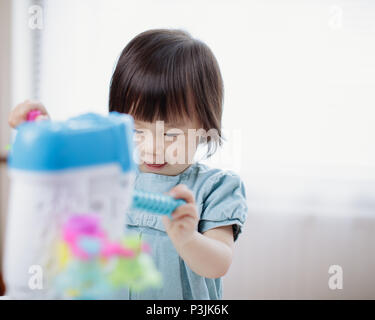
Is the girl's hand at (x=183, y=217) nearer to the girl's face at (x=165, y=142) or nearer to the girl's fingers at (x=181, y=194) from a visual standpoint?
the girl's fingers at (x=181, y=194)

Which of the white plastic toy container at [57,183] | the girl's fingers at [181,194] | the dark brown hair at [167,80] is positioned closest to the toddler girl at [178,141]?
the dark brown hair at [167,80]

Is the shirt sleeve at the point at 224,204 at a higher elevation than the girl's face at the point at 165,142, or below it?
below

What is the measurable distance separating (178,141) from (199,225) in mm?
146

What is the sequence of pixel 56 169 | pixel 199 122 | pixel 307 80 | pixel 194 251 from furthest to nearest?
pixel 307 80 < pixel 199 122 < pixel 194 251 < pixel 56 169

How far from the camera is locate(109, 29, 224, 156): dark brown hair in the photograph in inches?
22.9

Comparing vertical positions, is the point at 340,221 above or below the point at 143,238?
below

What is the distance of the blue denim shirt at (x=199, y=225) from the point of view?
0.65 meters

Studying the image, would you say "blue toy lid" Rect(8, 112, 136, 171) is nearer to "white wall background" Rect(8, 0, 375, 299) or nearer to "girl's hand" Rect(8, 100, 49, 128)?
"girl's hand" Rect(8, 100, 49, 128)

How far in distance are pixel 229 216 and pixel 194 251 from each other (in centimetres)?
11

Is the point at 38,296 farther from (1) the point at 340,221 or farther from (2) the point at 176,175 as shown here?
(1) the point at 340,221

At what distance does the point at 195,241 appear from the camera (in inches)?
20.6


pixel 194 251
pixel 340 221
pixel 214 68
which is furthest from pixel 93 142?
pixel 340 221

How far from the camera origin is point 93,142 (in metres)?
0.30

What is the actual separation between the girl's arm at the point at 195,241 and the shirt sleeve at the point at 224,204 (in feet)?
0.04
